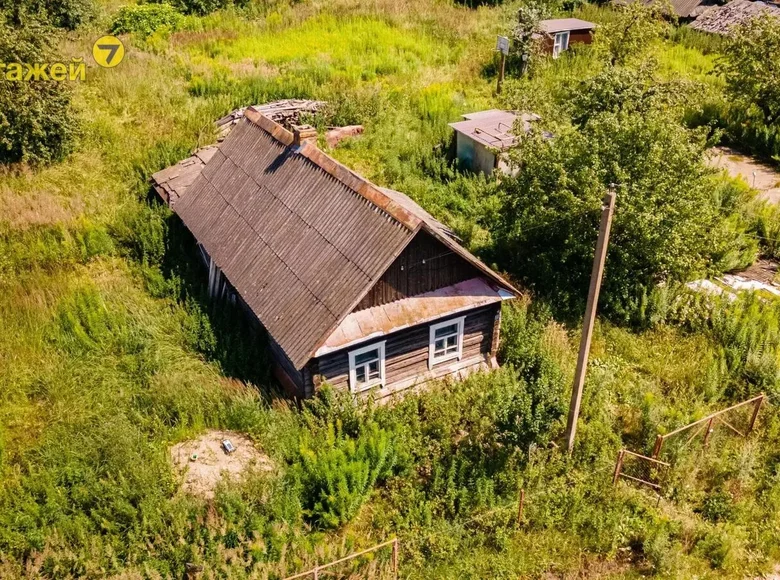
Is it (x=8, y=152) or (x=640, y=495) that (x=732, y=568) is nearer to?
(x=640, y=495)

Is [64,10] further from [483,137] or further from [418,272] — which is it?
[418,272]

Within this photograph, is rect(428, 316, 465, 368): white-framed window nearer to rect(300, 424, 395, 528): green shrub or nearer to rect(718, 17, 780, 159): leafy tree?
rect(300, 424, 395, 528): green shrub

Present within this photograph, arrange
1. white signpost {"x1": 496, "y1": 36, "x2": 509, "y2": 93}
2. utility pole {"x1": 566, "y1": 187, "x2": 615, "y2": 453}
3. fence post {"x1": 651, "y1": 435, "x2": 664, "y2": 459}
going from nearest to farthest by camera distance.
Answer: utility pole {"x1": 566, "y1": 187, "x2": 615, "y2": 453}, fence post {"x1": 651, "y1": 435, "x2": 664, "y2": 459}, white signpost {"x1": 496, "y1": 36, "x2": 509, "y2": 93}

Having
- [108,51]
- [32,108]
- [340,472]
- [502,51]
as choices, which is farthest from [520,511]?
[108,51]

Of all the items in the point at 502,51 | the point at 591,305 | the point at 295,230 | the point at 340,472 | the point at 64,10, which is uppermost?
the point at 64,10

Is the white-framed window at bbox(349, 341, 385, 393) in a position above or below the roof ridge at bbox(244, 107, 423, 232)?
below

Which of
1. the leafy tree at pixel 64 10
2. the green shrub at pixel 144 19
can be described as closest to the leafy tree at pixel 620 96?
the green shrub at pixel 144 19

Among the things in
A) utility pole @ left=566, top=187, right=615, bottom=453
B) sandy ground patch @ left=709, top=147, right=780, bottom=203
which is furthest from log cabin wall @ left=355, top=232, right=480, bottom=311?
sandy ground patch @ left=709, top=147, right=780, bottom=203

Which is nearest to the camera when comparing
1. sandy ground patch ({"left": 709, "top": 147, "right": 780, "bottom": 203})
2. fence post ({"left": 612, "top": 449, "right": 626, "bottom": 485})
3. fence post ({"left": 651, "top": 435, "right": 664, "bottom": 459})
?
fence post ({"left": 612, "top": 449, "right": 626, "bottom": 485})
